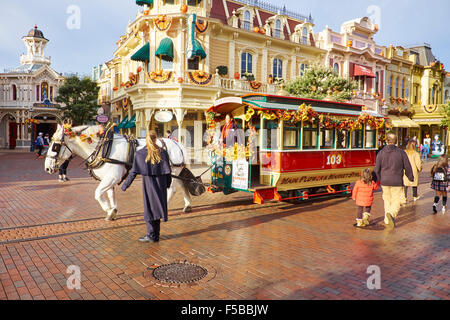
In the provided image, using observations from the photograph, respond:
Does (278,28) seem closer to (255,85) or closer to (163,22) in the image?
(255,85)

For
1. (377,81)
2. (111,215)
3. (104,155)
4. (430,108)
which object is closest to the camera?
(104,155)

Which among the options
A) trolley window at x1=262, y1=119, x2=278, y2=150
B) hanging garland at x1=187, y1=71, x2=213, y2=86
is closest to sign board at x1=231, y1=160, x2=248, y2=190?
trolley window at x1=262, y1=119, x2=278, y2=150

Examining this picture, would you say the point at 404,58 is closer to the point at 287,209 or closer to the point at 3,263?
the point at 287,209

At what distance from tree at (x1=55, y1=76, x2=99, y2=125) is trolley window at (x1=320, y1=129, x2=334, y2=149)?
1136 inches

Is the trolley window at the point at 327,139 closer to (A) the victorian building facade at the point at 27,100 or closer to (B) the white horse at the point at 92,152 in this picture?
(B) the white horse at the point at 92,152

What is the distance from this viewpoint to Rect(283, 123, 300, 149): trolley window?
9078 millimetres

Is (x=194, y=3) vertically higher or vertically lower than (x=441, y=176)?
higher

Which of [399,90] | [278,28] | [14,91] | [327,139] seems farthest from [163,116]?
[14,91]

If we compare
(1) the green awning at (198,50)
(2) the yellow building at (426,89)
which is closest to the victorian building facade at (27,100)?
(1) the green awning at (198,50)

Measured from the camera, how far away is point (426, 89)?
36000 mm

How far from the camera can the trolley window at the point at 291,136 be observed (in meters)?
9.08

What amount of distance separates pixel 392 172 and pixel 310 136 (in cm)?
315

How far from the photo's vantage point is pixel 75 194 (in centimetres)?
1094

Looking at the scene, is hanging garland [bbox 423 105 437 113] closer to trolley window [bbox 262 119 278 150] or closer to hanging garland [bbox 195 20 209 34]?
hanging garland [bbox 195 20 209 34]
